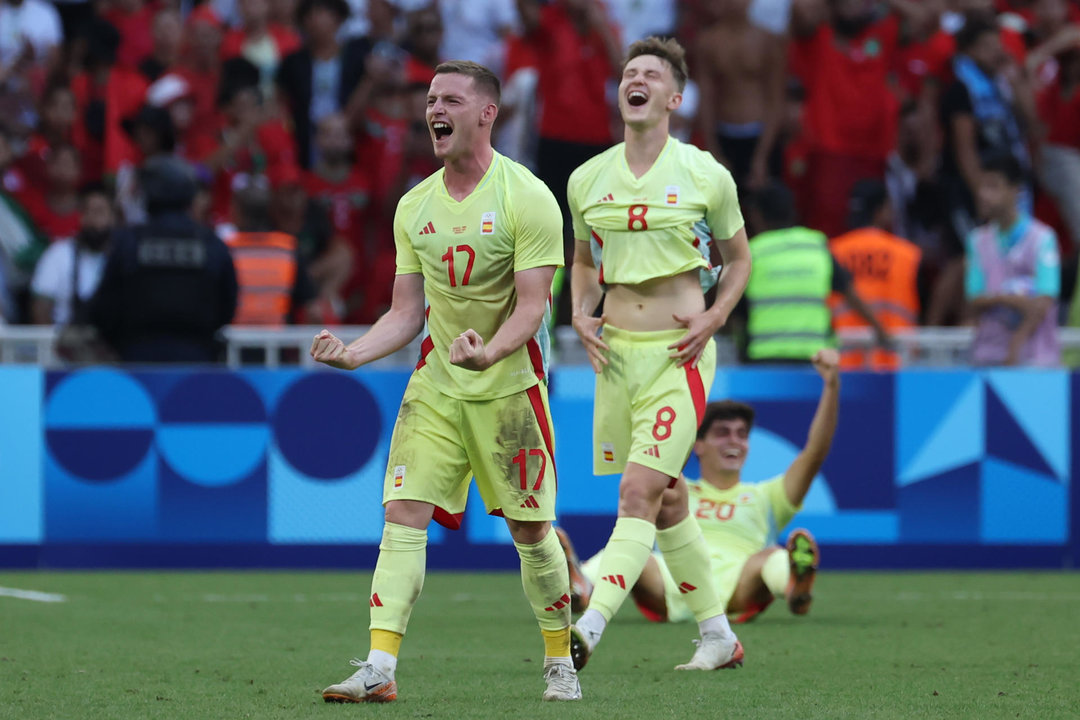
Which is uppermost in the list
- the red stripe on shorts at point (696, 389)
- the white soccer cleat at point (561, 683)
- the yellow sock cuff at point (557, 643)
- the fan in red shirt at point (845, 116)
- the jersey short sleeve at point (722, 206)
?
the fan in red shirt at point (845, 116)

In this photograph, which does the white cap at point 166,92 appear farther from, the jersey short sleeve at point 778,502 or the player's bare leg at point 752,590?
the player's bare leg at point 752,590

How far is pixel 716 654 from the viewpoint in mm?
6668

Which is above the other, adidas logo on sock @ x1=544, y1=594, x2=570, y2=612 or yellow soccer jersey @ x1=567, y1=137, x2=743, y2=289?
yellow soccer jersey @ x1=567, y1=137, x2=743, y2=289

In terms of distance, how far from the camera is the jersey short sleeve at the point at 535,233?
5711 millimetres

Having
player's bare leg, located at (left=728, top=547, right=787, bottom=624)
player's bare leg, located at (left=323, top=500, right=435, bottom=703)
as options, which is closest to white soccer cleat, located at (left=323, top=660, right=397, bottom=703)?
player's bare leg, located at (left=323, top=500, right=435, bottom=703)

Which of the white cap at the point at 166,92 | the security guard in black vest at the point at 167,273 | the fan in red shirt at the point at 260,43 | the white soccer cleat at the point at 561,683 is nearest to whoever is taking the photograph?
the white soccer cleat at the point at 561,683

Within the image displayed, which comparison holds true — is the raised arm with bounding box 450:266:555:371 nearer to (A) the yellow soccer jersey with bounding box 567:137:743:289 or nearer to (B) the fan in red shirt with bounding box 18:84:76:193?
(A) the yellow soccer jersey with bounding box 567:137:743:289

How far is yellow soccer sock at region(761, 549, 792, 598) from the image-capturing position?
26.8 feet

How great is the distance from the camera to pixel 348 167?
13.7 m

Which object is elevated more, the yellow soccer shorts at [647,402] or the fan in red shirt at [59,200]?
the fan in red shirt at [59,200]

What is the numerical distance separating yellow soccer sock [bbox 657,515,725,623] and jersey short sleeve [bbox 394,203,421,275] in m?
1.68

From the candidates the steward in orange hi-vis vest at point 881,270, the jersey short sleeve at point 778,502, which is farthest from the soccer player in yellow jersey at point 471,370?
the steward in orange hi-vis vest at point 881,270

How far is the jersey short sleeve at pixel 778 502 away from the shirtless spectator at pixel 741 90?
5.20m

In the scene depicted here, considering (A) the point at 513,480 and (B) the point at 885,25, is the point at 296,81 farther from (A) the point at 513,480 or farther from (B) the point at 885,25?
(A) the point at 513,480
